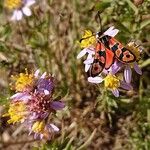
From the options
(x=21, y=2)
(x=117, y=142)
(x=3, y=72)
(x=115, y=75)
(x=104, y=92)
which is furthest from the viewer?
(x=3, y=72)

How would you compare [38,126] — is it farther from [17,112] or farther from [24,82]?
[24,82]

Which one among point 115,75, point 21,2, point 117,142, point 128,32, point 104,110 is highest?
point 21,2

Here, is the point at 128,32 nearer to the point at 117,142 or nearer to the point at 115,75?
the point at 115,75

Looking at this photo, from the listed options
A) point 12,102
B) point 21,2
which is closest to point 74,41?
point 21,2

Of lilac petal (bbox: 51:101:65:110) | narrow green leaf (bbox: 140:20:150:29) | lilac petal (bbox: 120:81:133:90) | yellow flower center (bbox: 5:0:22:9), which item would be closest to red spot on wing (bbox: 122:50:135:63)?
lilac petal (bbox: 120:81:133:90)

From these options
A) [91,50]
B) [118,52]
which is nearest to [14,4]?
[91,50]

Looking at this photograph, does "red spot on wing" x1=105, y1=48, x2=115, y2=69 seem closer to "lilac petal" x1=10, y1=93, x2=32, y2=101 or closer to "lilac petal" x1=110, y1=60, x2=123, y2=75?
"lilac petal" x1=110, y1=60, x2=123, y2=75
